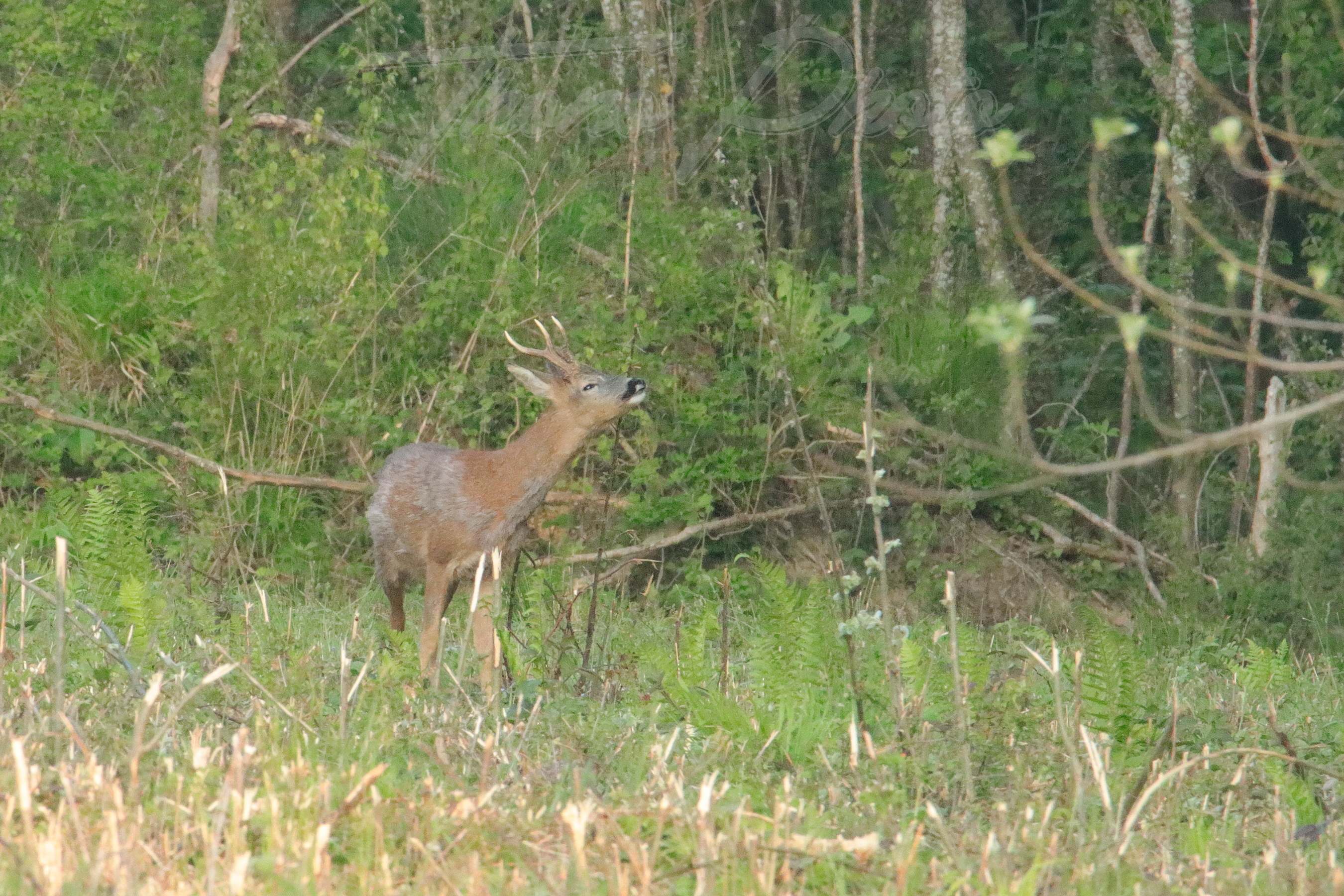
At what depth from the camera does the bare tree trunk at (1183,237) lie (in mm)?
10383

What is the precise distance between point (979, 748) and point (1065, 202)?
918cm

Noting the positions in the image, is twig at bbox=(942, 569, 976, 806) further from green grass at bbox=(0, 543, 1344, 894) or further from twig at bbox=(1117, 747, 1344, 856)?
twig at bbox=(1117, 747, 1344, 856)

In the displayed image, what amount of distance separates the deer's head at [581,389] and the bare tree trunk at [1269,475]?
3.56 m

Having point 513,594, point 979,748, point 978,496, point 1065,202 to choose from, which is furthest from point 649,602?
point 1065,202

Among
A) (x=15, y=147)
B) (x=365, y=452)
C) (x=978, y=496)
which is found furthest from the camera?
(x=15, y=147)

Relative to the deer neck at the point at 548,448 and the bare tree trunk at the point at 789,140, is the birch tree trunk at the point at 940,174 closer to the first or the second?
the bare tree trunk at the point at 789,140

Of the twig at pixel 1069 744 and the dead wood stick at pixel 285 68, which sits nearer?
the twig at pixel 1069 744

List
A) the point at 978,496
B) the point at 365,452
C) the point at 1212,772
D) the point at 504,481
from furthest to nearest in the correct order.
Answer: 1. the point at 365,452
2. the point at 504,481
3. the point at 978,496
4. the point at 1212,772

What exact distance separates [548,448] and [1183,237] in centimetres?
454

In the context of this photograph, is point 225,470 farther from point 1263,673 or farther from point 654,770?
point 654,770

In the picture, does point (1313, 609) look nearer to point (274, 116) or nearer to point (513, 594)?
point (513, 594)

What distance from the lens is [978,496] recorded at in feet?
19.9

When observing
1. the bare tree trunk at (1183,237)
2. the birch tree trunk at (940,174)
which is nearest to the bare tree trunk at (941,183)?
the birch tree trunk at (940,174)

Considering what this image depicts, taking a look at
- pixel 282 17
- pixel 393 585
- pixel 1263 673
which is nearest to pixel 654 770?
pixel 1263 673
